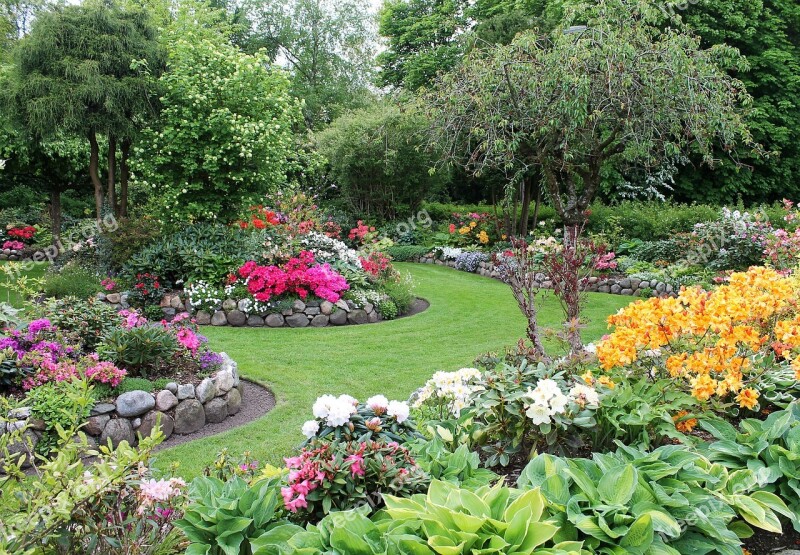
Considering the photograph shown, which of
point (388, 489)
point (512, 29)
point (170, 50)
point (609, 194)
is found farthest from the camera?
point (609, 194)

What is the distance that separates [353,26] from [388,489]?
91.7ft

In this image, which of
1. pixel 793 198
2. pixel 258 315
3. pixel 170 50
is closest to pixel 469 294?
pixel 258 315

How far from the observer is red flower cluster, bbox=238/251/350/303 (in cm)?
816

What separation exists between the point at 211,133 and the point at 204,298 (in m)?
2.51

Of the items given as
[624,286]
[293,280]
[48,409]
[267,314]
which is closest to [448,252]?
[624,286]

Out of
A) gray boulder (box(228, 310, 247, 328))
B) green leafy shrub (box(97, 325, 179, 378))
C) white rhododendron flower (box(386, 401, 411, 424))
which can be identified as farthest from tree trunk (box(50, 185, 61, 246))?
white rhododendron flower (box(386, 401, 411, 424))

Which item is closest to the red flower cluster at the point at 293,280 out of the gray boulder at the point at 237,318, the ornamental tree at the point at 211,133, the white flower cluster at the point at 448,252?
the gray boulder at the point at 237,318

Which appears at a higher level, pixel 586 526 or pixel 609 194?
pixel 609 194

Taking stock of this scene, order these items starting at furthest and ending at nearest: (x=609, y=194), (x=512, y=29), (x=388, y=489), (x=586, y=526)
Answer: (x=609, y=194)
(x=512, y=29)
(x=388, y=489)
(x=586, y=526)

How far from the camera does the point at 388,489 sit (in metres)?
2.24

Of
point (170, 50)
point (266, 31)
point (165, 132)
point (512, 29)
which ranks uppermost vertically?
point (266, 31)

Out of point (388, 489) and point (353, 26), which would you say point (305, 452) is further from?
point (353, 26)

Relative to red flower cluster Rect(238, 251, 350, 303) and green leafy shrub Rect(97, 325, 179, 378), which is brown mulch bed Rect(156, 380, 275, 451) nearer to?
green leafy shrub Rect(97, 325, 179, 378)

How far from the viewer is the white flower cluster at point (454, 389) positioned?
10.8 feet
